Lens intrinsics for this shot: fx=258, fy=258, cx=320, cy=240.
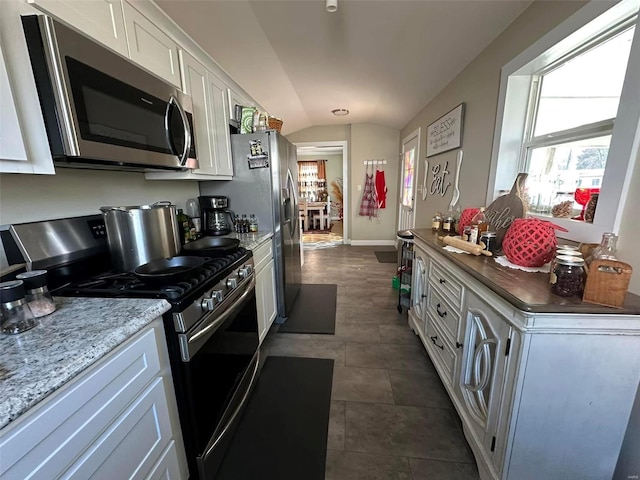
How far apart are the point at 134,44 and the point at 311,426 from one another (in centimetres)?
218

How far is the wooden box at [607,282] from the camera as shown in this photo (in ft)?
2.72

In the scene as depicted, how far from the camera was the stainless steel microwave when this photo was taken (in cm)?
83

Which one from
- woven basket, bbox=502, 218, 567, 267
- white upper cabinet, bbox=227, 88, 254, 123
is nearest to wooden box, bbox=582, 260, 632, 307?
woven basket, bbox=502, 218, 567, 267

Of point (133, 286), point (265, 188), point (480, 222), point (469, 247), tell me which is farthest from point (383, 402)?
point (265, 188)

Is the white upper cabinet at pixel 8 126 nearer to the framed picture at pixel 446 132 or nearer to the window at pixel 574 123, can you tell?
the window at pixel 574 123

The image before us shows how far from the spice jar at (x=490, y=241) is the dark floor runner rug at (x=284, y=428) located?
1.36m

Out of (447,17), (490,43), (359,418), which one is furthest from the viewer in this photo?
(490,43)

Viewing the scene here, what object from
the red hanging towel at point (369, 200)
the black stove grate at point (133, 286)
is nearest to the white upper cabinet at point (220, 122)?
the black stove grate at point (133, 286)

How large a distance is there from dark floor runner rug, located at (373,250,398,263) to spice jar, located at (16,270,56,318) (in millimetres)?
4163

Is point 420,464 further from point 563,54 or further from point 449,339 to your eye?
point 563,54

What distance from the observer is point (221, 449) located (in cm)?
127

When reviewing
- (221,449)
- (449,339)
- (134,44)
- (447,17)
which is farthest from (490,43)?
(221,449)

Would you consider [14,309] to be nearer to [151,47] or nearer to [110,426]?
[110,426]

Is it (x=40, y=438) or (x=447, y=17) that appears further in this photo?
(x=447, y=17)
